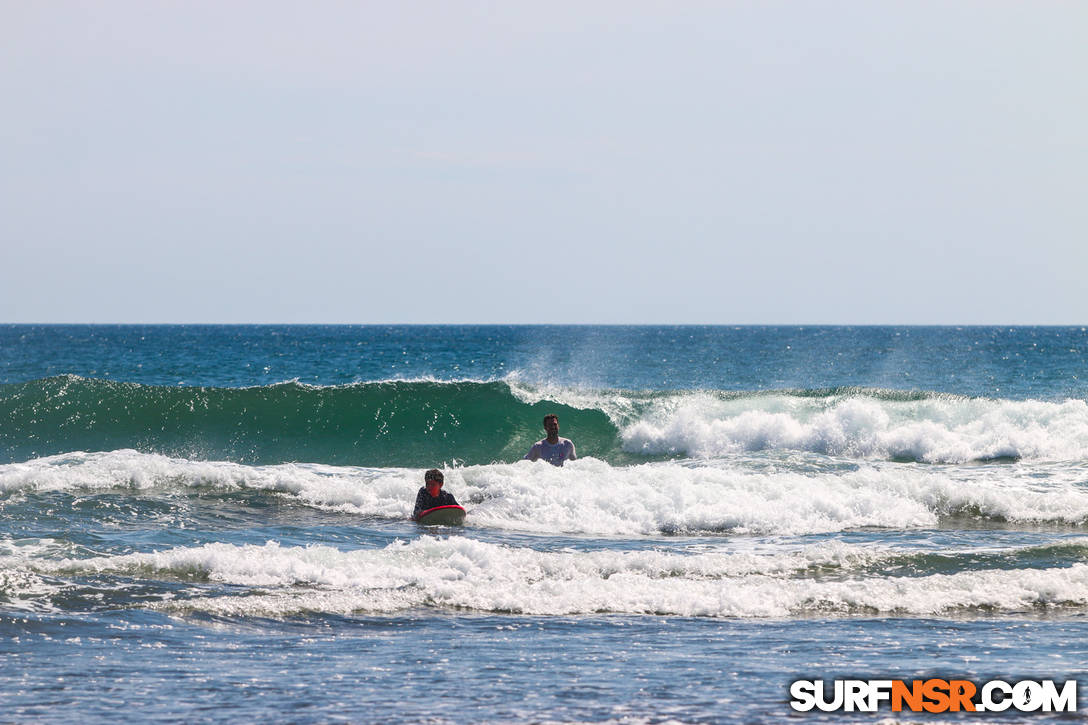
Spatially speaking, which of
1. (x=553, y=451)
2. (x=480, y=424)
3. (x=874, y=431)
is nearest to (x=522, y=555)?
(x=553, y=451)

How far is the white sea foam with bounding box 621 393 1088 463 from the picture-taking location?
23656 millimetres

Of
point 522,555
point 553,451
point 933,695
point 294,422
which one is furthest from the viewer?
point 294,422

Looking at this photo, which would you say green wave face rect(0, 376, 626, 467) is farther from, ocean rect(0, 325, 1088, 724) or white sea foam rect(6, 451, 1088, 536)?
white sea foam rect(6, 451, 1088, 536)

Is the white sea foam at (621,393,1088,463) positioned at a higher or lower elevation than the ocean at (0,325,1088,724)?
higher

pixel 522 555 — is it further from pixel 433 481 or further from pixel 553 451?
pixel 553 451

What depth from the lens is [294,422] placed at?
81.6 feet

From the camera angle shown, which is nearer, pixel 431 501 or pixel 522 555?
pixel 522 555

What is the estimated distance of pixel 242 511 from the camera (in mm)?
15070

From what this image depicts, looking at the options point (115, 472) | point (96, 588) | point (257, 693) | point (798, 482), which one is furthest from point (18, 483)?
point (798, 482)

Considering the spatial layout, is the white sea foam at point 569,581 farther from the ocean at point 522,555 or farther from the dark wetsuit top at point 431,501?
the dark wetsuit top at point 431,501

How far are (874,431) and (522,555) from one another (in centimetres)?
1502

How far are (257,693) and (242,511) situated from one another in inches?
337

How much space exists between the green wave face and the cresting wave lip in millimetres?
39

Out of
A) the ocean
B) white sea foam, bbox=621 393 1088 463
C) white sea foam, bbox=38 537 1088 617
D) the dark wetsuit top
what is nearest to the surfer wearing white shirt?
the ocean
